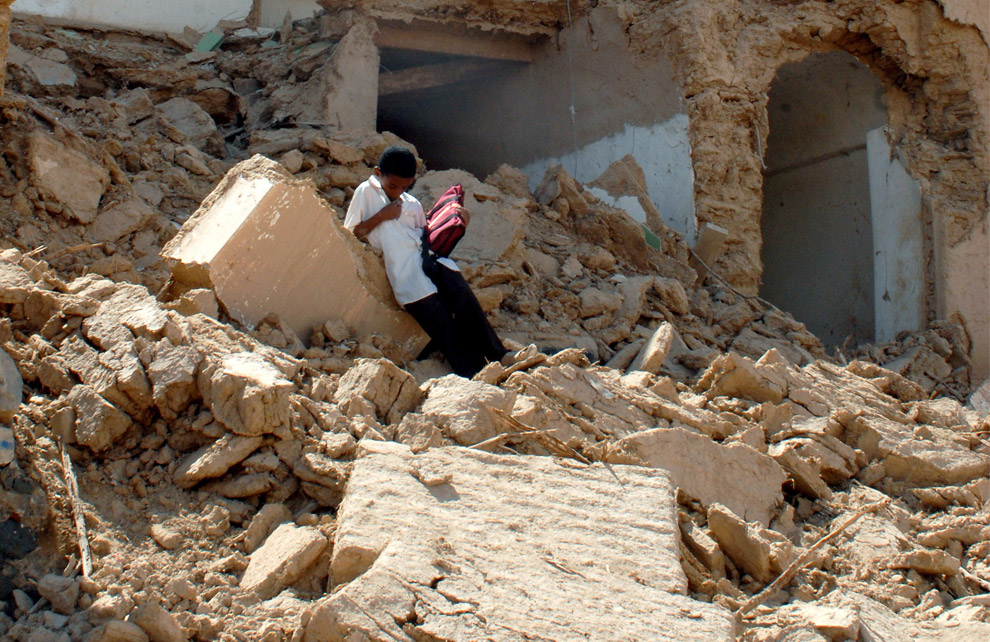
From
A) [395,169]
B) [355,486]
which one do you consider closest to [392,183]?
[395,169]

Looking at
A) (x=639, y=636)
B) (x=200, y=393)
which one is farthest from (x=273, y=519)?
(x=639, y=636)

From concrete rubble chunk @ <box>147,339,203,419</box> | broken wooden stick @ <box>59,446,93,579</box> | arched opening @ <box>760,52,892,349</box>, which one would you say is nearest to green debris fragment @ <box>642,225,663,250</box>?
arched opening @ <box>760,52,892,349</box>

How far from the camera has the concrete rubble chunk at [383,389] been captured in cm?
324

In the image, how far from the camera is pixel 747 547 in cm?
291

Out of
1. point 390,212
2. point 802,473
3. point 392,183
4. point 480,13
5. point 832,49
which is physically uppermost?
point 480,13

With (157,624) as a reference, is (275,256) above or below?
above

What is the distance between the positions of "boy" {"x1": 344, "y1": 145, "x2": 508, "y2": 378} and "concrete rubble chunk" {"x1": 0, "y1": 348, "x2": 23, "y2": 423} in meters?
1.77

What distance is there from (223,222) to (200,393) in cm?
116

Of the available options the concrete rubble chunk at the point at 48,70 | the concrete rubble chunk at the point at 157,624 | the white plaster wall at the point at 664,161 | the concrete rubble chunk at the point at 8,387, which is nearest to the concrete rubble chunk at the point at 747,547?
the concrete rubble chunk at the point at 157,624

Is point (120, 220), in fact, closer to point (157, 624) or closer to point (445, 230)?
point (445, 230)

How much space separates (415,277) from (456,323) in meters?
0.28

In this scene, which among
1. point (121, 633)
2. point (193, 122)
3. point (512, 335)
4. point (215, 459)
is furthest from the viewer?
point (193, 122)

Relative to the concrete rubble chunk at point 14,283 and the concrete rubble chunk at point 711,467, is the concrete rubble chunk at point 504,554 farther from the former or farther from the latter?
the concrete rubble chunk at point 14,283

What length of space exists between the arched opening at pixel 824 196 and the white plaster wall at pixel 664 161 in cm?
185
